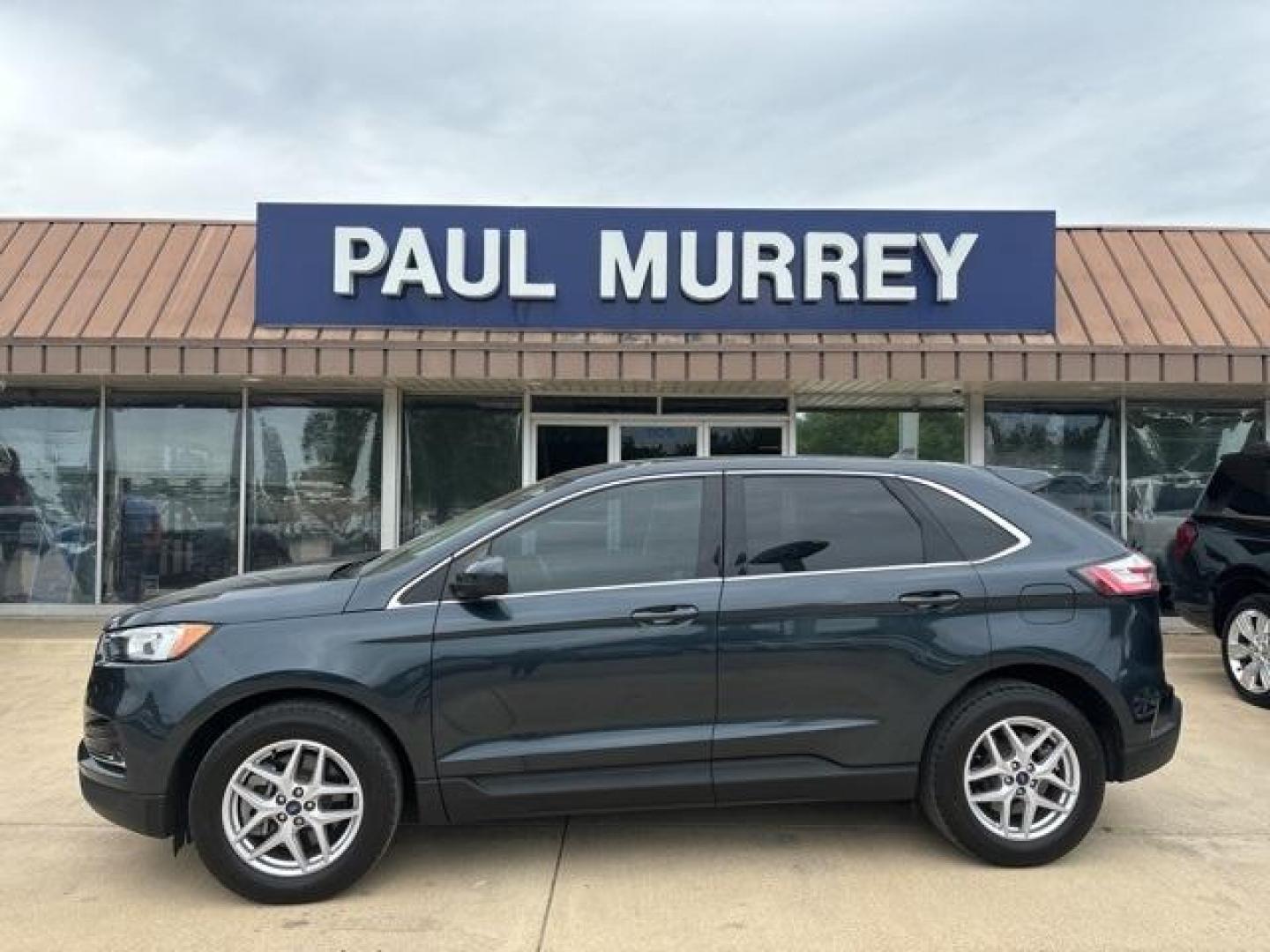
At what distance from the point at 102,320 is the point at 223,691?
729cm

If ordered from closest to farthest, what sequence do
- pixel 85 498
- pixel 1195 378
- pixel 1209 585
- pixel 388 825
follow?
pixel 388 825 < pixel 1209 585 < pixel 1195 378 < pixel 85 498

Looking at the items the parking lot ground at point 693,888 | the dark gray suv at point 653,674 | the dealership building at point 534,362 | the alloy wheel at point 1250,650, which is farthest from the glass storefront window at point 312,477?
the alloy wheel at point 1250,650

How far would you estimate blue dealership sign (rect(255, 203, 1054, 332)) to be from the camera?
9.91 metres

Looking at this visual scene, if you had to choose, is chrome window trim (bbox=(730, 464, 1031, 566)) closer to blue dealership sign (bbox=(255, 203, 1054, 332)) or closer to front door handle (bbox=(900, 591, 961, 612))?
front door handle (bbox=(900, 591, 961, 612))

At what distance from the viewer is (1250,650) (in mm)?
7254

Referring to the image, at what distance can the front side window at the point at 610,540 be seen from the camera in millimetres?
4133

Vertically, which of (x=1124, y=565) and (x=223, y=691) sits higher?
(x=1124, y=565)

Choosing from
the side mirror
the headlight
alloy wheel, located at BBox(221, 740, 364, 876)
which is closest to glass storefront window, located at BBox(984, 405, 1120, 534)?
the side mirror

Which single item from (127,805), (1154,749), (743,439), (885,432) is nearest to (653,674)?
(127,805)

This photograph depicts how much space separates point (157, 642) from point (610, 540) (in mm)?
1809

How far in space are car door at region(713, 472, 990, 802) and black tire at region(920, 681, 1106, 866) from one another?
9 centimetres

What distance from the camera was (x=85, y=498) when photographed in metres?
10.7

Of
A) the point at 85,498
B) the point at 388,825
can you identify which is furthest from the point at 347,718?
the point at 85,498

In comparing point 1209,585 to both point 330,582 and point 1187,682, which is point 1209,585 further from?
point 330,582
